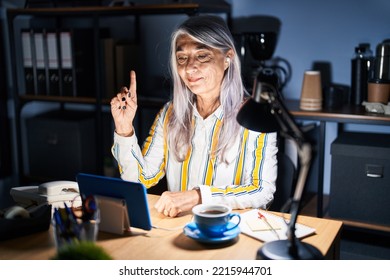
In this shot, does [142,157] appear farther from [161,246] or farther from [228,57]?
[161,246]

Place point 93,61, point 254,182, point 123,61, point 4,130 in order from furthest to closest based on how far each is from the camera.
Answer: point 4,130
point 93,61
point 123,61
point 254,182

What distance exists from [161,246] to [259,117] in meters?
0.38

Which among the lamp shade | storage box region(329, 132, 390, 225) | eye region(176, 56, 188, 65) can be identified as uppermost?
eye region(176, 56, 188, 65)

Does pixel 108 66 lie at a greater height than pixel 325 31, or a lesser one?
lesser

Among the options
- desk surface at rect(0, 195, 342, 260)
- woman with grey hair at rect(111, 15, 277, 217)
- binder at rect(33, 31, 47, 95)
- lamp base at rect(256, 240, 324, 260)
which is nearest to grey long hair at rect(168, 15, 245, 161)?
woman with grey hair at rect(111, 15, 277, 217)

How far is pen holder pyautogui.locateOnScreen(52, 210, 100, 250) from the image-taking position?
1074 mm

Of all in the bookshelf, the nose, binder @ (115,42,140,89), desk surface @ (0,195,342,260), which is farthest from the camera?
binder @ (115,42,140,89)

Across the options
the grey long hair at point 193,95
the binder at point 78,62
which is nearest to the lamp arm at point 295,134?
the grey long hair at point 193,95

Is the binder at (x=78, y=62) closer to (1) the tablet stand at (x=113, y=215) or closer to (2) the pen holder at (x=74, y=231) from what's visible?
(1) the tablet stand at (x=113, y=215)

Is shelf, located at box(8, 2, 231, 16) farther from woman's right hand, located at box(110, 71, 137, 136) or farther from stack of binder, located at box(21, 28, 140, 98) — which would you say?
woman's right hand, located at box(110, 71, 137, 136)

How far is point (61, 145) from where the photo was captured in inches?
119

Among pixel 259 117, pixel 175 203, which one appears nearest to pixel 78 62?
pixel 175 203

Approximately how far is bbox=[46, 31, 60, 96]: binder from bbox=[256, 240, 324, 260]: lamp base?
2107 mm
